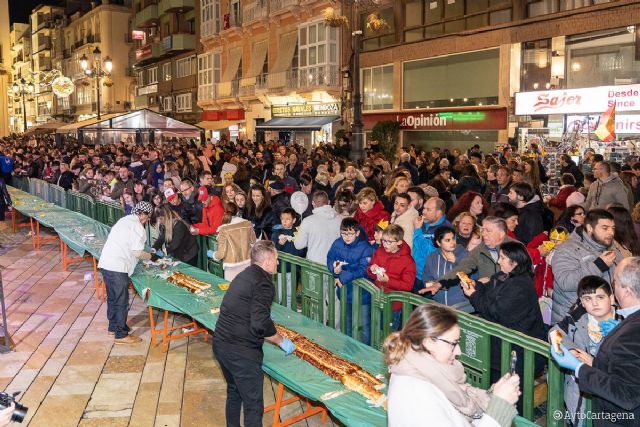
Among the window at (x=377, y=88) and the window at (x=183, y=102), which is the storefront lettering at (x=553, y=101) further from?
the window at (x=183, y=102)

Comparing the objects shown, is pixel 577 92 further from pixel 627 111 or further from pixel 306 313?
pixel 306 313

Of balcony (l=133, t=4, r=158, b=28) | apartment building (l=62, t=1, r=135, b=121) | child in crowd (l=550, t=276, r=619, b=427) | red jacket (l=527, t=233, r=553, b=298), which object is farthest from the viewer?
apartment building (l=62, t=1, r=135, b=121)

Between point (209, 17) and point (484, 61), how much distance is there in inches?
947

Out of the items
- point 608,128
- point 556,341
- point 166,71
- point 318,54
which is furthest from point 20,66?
point 556,341

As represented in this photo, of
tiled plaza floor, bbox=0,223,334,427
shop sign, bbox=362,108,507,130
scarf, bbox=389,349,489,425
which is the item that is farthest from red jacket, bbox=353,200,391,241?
shop sign, bbox=362,108,507,130

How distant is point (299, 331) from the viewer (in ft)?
20.3

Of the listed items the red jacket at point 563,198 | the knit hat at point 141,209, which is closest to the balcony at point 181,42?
the red jacket at point 563,198

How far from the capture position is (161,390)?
21.1 feet

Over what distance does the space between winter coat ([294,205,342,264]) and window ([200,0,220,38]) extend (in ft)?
114

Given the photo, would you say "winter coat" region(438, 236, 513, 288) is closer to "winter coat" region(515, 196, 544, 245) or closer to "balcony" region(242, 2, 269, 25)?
"winter coat" region(515, 196, 544, 245)

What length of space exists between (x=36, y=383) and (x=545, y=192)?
10628 millimetres

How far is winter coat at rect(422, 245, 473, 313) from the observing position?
5.98 m

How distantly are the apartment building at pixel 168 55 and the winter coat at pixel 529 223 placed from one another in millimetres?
38396

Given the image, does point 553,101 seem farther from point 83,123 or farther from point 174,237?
point 83,123
